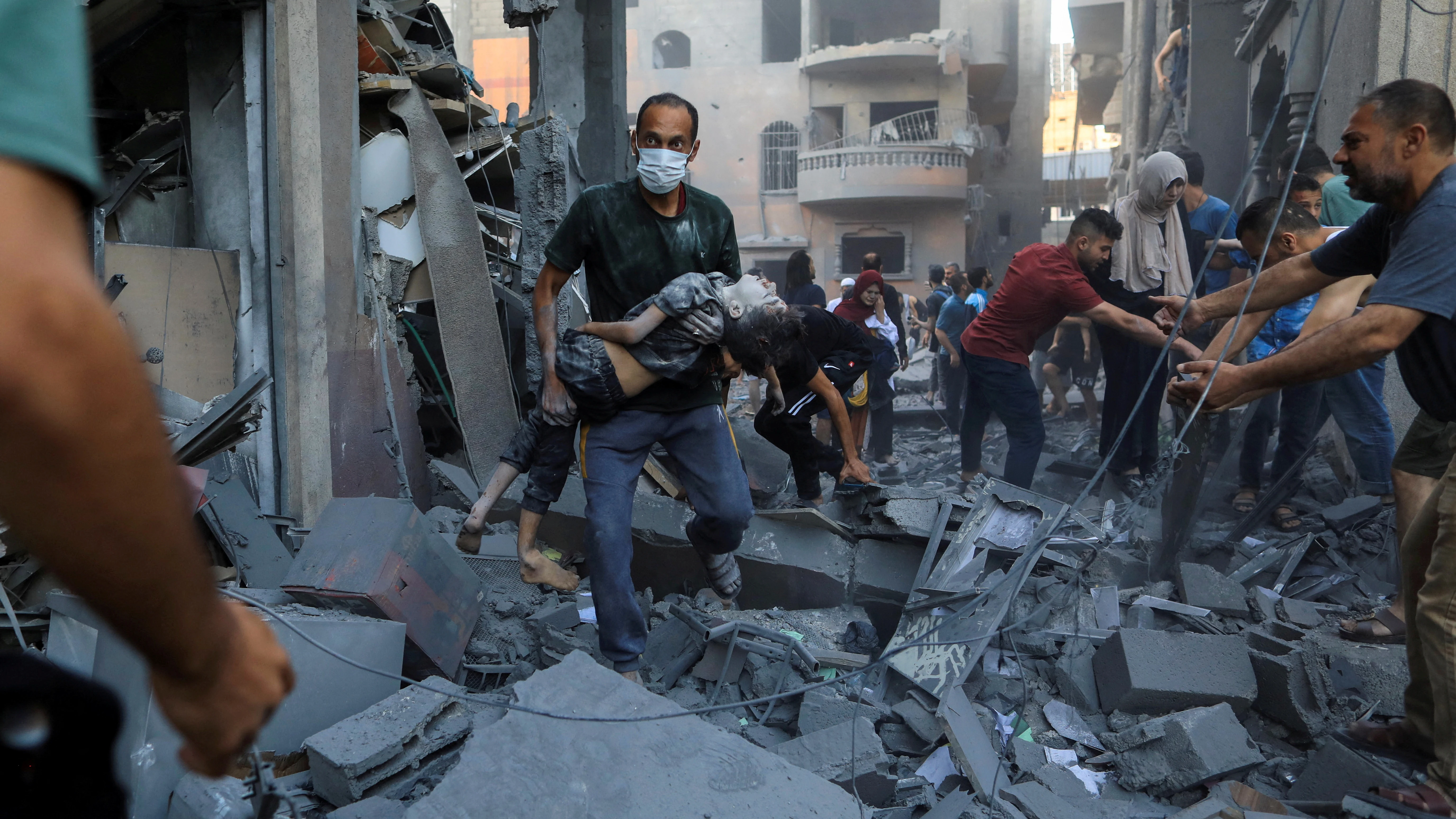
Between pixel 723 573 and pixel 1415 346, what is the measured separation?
2471 millimetres

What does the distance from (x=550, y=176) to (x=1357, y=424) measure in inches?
193

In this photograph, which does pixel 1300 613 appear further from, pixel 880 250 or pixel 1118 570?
pixel 880 250

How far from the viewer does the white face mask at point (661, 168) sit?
340 centimetres

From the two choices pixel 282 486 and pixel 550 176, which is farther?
pixel 550 176

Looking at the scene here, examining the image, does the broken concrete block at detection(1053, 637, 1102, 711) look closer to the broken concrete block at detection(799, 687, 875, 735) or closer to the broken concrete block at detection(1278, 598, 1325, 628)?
the broken concrete block at detection(799, 687, 875, 735)

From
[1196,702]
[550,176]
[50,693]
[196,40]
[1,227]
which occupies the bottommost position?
[1196,702]

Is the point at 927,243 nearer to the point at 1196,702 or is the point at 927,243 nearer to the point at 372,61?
the point at 372,61

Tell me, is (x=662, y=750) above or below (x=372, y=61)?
below

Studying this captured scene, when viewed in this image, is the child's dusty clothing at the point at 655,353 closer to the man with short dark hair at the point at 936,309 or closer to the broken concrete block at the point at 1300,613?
the broken concrete block at the point at 1300,613

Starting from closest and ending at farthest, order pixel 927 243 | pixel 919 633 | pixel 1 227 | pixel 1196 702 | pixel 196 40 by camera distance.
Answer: pixel 1 227
pixel 1196 702
pixel 919 633
pixel 196 40
pixel 927 243

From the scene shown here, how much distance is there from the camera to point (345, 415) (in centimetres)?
489

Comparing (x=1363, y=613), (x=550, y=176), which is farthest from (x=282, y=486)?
(x=1363, y=613)

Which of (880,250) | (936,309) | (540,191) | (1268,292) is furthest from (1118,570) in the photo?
(880,250)

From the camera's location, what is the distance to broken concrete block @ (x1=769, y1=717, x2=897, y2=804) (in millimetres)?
2678
